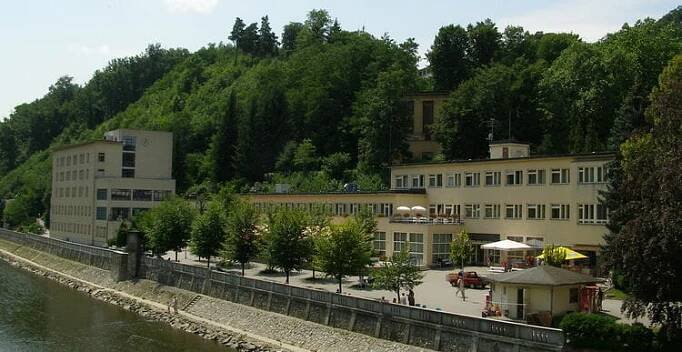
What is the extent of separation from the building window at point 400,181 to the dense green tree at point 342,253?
1953cm

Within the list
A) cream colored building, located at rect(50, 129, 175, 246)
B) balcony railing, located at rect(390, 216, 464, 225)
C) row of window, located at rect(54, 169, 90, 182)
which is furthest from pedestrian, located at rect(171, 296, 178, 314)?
row of window, located at rect(54, 169, 90, 182)

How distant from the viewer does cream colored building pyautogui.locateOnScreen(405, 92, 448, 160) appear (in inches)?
3482

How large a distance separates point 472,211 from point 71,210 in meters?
64.0

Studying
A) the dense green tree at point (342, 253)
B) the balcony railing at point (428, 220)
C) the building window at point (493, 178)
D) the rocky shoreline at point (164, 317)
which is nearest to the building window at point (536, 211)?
the building window at point (493, 178)

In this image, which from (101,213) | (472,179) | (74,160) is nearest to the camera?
(472,179)

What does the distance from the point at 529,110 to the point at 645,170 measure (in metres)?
51.1

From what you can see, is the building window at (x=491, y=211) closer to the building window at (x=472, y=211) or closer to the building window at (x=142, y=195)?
the building window at (x=472, y=211)

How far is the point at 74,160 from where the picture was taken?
331 feet

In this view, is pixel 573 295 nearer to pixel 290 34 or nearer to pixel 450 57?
pixel 450 57

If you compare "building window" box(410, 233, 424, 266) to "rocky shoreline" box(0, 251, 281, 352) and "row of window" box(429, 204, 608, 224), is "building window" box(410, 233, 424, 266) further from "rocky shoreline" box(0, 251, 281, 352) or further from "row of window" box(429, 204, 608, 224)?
"rocky shoreline" box(0, 251, 281, 352)

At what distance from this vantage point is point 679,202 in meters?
26.5

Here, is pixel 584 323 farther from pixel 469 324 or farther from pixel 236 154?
pixel 236 154

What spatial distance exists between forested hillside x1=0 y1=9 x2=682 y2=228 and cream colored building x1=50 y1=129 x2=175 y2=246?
1035 cm

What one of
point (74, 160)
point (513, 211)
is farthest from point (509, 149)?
point (74, 160)
